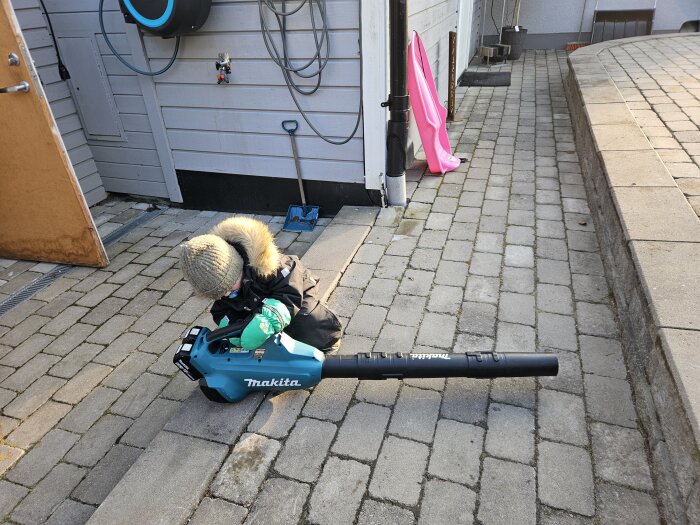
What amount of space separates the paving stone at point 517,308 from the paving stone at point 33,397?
2734mm

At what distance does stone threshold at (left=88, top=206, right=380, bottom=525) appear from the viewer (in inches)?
75.0

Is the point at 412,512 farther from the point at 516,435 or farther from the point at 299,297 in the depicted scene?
the point at 299,297

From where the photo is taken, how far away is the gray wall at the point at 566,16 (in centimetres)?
1049

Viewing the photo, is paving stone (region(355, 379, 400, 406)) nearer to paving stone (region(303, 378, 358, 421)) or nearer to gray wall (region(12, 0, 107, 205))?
paving stone (region(303, 378, 358, 421))

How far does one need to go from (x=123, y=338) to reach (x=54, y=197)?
1.49 meters

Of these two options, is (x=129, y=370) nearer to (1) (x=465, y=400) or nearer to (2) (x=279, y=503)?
(2) (x=279, y=503)

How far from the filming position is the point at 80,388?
2.93 meters

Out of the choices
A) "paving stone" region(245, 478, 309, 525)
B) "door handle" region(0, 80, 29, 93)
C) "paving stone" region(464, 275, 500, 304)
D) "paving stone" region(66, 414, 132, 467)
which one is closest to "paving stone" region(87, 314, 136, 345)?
"paving stone" region(66, 414, 132, 467)

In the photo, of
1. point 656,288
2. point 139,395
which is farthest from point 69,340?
point 656,288

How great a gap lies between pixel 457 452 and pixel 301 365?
794mm

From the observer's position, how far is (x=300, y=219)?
466 cm

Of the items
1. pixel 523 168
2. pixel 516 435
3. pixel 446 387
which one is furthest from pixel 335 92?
pixel 516 435

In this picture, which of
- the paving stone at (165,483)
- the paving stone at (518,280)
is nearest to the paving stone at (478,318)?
the paving stone at (518,280)

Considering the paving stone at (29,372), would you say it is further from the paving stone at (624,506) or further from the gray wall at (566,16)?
the gray wall at (566,16)
